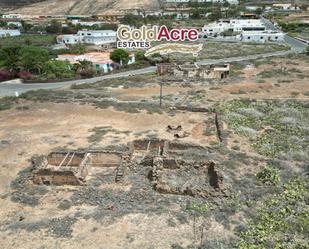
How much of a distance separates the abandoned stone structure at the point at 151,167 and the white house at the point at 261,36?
78157mm

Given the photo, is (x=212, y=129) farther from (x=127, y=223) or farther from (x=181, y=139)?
(x=127, y=223)

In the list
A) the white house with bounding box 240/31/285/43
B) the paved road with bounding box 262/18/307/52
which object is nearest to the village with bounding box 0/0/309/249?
the paved road with bounding box 262/18/307/52

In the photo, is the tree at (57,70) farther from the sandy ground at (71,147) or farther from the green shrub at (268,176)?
the green shrub at (268,176)

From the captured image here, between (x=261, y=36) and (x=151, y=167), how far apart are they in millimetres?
83241

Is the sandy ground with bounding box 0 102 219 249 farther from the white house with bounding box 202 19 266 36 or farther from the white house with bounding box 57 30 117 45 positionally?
the white house with bounding box 202 19 266 36

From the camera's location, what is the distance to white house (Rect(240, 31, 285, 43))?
3763 inches

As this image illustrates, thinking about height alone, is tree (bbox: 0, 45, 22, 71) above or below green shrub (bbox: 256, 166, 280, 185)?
above

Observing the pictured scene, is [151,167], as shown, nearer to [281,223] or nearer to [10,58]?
[281,223]

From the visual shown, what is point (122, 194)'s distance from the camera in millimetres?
20281

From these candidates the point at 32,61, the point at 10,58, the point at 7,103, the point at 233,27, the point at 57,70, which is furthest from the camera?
the point at 233,27

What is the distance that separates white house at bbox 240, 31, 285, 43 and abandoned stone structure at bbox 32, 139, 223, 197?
78.2 meters

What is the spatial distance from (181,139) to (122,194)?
9.88m

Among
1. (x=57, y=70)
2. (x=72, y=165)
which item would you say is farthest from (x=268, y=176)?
(x=57, y=70)

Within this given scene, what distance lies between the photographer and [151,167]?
2361 cm
